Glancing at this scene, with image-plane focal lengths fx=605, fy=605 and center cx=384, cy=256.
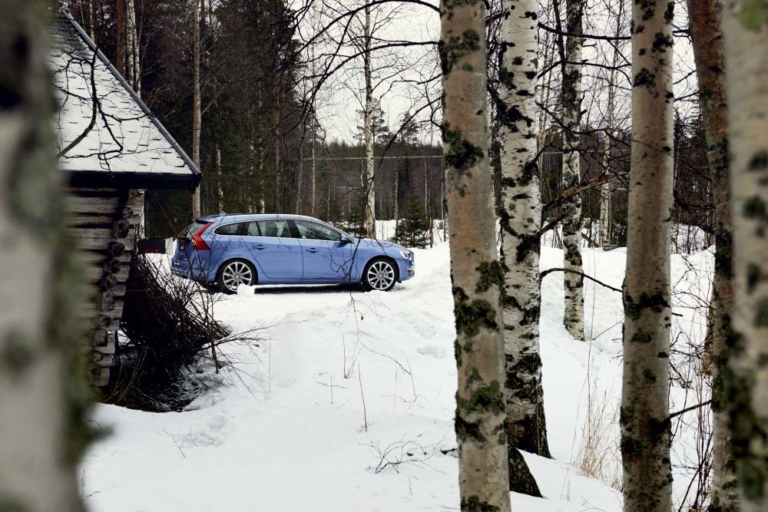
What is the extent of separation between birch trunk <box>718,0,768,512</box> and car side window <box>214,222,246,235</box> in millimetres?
10588

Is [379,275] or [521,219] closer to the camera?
[521,219]

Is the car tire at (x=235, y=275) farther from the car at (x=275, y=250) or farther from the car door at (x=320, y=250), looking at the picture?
the car door at (x=320, y=250)

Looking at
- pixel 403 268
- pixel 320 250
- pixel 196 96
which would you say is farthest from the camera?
pixel 196 96

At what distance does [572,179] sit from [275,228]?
5294mm

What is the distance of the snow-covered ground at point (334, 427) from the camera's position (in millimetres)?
3676

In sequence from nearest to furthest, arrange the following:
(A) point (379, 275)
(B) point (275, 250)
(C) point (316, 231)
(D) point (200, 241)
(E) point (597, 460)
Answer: (E) point (597, 460), (D) point (200, 241), (B) point (275, 250), (C) point (316, 231), (A) point (379, 275)

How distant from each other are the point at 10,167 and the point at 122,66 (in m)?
16.1

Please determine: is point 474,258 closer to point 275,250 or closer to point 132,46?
point 275,250

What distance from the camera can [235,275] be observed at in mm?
10867

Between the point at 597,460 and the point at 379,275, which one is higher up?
the point at 379,275

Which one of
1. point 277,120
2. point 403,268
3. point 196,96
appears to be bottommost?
point 403,268

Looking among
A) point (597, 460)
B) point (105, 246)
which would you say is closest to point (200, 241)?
point (105, 246)

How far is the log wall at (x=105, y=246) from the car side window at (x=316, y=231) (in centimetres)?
507

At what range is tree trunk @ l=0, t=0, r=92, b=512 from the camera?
1.02 feet
